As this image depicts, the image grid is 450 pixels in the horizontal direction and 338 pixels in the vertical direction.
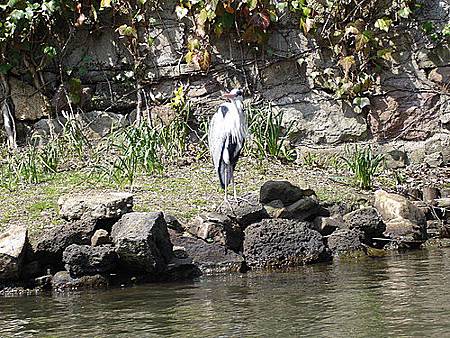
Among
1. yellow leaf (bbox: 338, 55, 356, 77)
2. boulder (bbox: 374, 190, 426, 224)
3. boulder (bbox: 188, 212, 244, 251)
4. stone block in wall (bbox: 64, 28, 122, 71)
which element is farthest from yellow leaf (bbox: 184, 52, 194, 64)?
boulder (bbox: 188, 212, 244, 251)

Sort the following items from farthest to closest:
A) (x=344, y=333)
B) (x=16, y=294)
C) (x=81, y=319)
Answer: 1. (x=16, y=294)
2. (x=81, y=319)
3. (x=344, y=333)

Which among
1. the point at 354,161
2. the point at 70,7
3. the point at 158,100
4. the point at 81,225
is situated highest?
the point at 70,7

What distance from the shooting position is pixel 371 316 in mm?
3676

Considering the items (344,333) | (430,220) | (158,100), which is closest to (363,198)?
(430,220)

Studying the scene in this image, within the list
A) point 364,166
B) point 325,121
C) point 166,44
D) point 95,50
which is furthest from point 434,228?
point 95,50

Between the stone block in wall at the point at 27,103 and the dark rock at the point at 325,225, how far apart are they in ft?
13.7

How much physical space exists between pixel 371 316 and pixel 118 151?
516cm

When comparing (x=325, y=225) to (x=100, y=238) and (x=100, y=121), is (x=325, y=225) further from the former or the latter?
(x=100, y=121)

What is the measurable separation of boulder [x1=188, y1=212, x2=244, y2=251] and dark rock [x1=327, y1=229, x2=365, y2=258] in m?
0.73

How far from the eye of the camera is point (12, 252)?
5168 millimetres

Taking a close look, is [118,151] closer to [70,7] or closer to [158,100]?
[158,100]

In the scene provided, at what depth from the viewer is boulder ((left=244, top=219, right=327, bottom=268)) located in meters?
5.79

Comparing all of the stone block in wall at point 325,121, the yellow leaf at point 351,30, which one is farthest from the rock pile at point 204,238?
the yellow leaf at point 351,30

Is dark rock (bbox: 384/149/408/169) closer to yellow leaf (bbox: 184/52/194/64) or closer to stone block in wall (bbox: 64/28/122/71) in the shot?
yellow leaf (bbox: 184/52/194/64)
